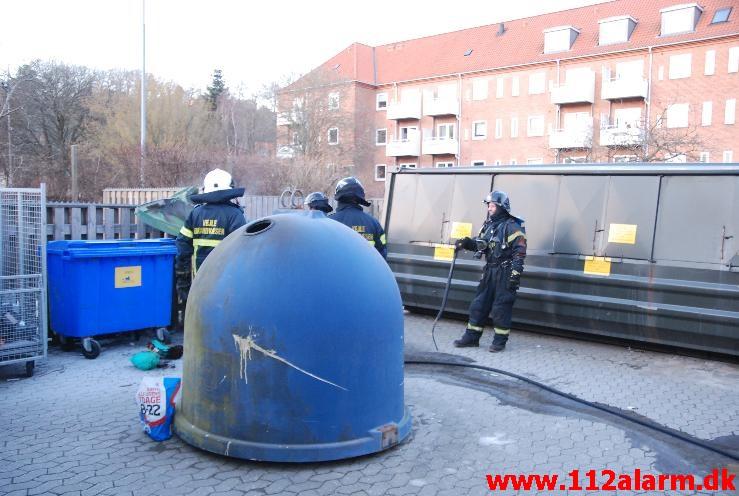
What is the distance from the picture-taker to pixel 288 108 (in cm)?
4466

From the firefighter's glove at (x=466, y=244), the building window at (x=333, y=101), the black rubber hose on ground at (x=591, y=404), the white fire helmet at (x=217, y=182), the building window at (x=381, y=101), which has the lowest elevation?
the black rubber hose on ground at (x=591, y=404)

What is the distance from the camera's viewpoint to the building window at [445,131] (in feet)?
164

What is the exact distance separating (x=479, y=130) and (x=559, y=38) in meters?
8.32

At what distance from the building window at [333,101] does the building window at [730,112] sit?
24696mm

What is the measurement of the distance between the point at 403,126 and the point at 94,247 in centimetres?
4706

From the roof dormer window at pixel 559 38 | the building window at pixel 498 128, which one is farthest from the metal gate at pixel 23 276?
the roof dormer window at pixel 559 38

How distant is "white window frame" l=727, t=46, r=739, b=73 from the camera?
36.6m

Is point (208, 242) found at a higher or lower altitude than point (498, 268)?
higher

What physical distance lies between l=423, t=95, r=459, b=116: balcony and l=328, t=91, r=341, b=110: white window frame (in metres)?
7.62

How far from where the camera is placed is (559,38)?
1777 inches

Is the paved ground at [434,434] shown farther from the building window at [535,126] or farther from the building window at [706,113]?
the building window at [535,126]

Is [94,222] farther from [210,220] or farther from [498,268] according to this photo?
[498,268]

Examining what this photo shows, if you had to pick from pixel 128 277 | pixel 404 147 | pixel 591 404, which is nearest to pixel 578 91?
pixel 404 147

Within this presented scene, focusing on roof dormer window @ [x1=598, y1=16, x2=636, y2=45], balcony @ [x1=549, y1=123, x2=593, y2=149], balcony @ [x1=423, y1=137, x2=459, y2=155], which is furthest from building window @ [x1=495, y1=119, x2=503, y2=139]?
roof dormer window @ [x1=598, y1=16, x2=636, y2=45]
